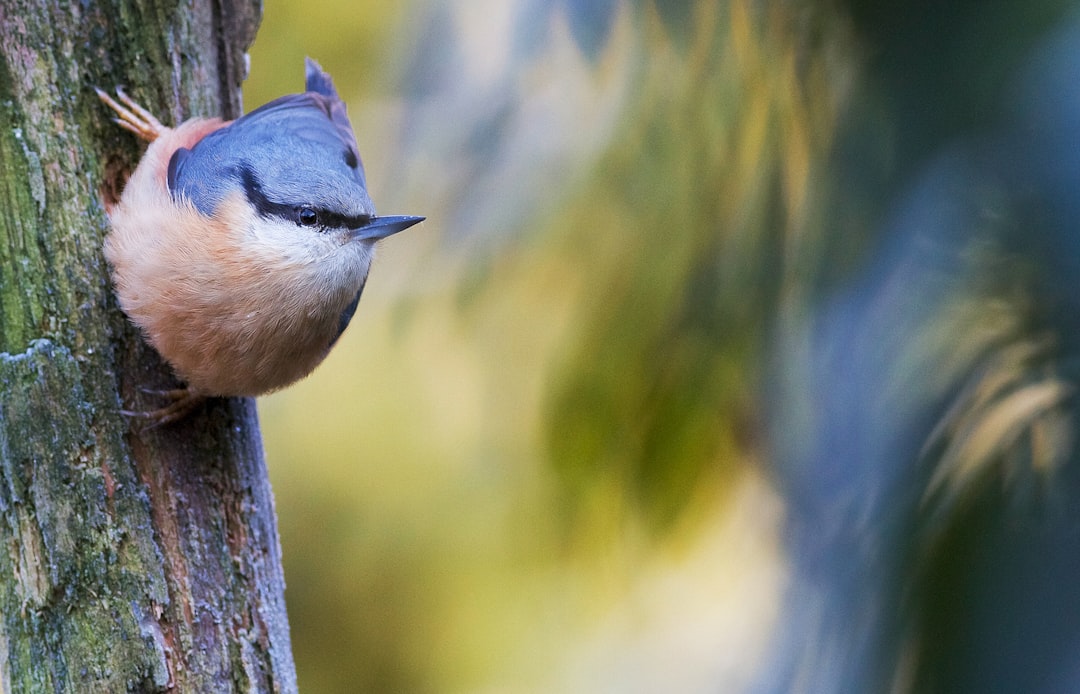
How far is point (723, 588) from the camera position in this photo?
2.10 m

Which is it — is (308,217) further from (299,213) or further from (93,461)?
(93,461)

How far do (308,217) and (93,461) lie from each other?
0.55 metres

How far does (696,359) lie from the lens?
1794 millimetres

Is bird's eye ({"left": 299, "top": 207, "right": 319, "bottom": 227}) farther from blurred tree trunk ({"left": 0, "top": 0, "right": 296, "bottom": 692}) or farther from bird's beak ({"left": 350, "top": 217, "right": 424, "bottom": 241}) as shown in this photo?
blurred tree trunk ({"left": 0, "top": 0, "right": 296, "bottom": 692})

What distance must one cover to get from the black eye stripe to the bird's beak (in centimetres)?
1

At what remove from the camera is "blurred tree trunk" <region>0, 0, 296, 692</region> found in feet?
4.61

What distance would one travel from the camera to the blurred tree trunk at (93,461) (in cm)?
141

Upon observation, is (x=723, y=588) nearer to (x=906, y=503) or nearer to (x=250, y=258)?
(x=906, y=503)

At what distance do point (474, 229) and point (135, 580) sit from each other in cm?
102

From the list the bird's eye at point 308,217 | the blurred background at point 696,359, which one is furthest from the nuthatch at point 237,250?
the blurred background at point 696,359

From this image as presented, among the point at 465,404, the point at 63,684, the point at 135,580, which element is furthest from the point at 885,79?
the point at 63,684

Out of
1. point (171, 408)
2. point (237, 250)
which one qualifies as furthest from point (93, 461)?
point (237, 250)

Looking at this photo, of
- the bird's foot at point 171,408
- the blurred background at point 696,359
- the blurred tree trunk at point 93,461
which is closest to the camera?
the blurred background at point 696,359

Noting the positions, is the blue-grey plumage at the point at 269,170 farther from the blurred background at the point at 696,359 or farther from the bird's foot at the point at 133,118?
the blurred background at the point at 696,359
